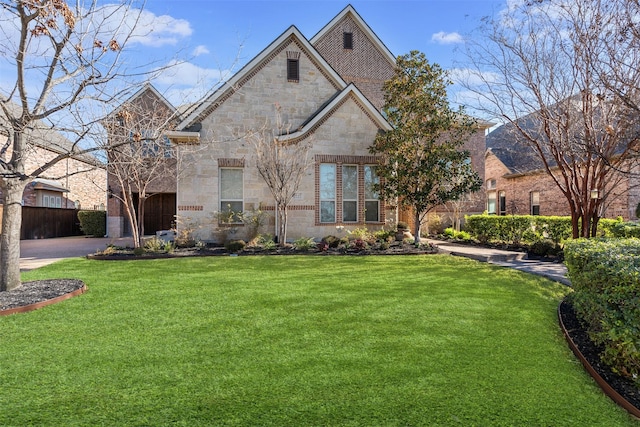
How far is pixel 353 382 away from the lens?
10.8 ft

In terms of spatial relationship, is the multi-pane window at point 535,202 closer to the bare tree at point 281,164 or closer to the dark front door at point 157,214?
the bare tree at point 281,164

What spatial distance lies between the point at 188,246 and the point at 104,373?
924 cm

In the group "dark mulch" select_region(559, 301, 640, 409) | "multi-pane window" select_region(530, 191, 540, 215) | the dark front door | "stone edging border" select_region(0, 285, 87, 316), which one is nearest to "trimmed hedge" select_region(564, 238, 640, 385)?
"dark mulch" select_region(559, 301, 640, 409)

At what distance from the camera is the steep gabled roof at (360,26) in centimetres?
2008

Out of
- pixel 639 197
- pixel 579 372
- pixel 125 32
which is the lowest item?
pixel 579 372

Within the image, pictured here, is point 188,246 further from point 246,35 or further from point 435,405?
point 435,405

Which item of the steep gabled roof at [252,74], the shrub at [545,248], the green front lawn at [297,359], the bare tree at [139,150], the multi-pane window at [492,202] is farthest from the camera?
the multi-pane window at [492,202]

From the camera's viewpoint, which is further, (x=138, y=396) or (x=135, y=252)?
(x=135, y=252)

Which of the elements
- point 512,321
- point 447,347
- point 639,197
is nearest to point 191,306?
point 447,347

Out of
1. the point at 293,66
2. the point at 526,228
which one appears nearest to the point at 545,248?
the point at 526,228

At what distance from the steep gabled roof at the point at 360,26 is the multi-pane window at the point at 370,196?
384 inches

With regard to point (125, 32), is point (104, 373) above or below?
below

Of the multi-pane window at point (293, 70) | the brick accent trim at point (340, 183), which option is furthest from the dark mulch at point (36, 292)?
the multi-pane window at point (293, 70)

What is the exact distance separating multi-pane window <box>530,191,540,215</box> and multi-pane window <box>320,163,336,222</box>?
13485 millimetres
